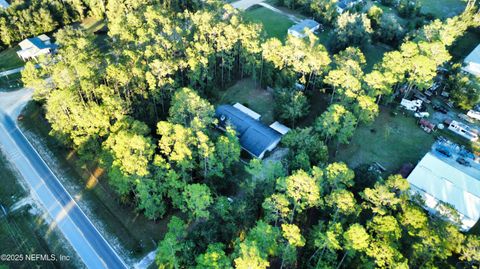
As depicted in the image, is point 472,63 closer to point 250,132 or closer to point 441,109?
point 441,109

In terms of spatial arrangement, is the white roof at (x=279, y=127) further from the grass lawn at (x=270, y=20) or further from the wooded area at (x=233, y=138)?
the grass lawn at (x=270, y=20)

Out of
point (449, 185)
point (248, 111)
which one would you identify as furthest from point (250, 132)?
point (449, 185)

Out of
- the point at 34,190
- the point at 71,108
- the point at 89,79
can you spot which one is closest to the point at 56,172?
the point at 34,190

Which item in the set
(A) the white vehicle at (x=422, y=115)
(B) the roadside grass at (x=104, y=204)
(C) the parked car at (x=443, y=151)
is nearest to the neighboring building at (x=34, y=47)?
(B) the roadside grass at (x=104, y=204)

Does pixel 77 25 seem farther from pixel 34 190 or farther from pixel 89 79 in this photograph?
pixel 34 190

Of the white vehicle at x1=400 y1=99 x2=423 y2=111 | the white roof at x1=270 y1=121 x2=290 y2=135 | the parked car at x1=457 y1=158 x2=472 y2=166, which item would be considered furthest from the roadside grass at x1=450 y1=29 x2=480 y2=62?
the white roof at x1=270 y1=121 x2=290 y2=135

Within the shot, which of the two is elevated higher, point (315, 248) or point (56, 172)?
point (315, 248)
